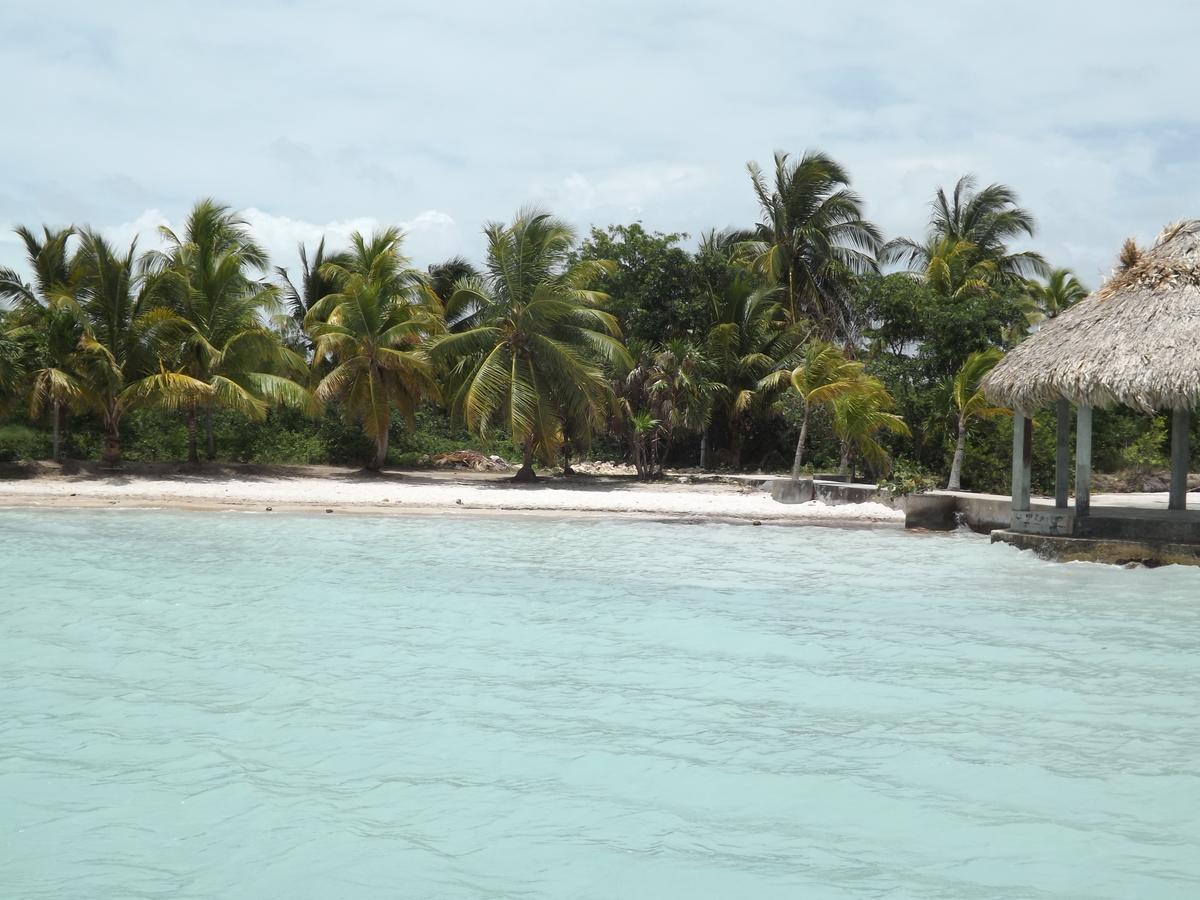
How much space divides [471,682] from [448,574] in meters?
4.46

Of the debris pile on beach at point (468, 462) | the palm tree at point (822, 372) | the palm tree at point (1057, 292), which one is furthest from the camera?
the palm tree at point (1057, 292)

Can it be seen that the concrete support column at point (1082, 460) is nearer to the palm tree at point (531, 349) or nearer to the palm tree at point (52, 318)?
the palm tree at point (531, 349)

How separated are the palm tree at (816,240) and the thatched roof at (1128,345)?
13446 mm

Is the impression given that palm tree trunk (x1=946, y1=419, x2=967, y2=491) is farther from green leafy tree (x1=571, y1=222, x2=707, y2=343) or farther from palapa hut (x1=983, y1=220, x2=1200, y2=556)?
green leafy tree (x1=571, y1=222, x2=707, y2=343)

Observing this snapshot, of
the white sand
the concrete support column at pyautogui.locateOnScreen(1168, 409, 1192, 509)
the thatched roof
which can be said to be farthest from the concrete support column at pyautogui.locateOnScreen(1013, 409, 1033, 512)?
the white sand

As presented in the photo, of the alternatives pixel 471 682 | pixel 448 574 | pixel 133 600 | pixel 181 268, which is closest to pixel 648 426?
pixel 181 268

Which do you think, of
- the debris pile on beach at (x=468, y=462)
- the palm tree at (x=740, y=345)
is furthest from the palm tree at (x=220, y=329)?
the palm tree at (x=740, y=345)

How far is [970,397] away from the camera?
58.7 ft

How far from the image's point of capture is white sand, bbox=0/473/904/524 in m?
17.0

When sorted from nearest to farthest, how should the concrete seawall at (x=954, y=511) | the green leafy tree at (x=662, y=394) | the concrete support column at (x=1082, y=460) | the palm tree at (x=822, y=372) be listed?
A: the concrete support column at (x=1082, y=460) < the concrete seawall at (x=954, y=511) < the palm tree at (x=822, y=372) < the green leafy tree at (x=662, y=394)

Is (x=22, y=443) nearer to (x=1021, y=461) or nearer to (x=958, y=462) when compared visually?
(x=958, y=462)

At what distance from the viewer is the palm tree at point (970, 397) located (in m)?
17.7

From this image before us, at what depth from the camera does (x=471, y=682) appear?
7289 millimetres

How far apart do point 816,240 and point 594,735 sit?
22581 mm
